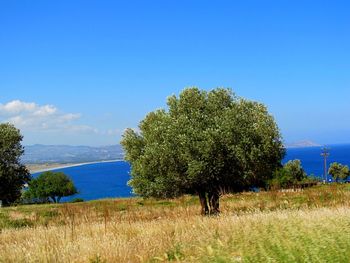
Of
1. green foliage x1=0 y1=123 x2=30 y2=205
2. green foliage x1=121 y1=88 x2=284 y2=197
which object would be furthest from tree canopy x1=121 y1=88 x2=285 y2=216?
green foliage x1=0 y1=123 x2=30 y2=205

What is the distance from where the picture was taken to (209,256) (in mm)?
7770

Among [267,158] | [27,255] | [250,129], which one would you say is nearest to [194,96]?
[250,129]

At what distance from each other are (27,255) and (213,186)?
16.0m

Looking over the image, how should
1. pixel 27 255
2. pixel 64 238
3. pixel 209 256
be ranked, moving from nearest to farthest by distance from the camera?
1. pixel 209 256
2. pixel 27 255
3. pixel 64 238

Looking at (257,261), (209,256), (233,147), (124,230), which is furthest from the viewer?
(233,147)

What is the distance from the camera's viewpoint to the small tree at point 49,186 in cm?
11769

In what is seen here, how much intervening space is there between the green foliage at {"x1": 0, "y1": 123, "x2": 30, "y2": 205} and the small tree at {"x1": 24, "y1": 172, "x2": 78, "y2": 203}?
175ft

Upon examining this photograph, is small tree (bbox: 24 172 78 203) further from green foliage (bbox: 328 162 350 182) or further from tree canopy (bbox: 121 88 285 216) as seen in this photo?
tree canopy (bbox: 121 88 285 216)

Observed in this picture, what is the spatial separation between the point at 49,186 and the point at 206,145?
103 metres

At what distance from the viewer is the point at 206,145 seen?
23031mm

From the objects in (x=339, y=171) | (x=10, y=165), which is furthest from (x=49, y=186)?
(x=339, y=171)

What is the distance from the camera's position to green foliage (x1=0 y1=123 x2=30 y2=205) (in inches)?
2409

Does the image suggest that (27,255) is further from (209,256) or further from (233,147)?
(233,147)

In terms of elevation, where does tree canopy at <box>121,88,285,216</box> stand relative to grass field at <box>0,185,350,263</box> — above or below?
above
